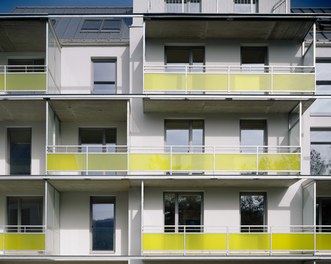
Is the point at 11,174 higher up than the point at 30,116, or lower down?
lower down

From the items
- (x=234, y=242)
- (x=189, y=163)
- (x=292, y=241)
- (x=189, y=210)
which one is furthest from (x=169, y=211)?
(x=292, y=241)

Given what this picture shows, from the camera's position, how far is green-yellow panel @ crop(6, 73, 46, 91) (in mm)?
17344

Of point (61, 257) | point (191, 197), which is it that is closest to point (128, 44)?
point (191, 197)

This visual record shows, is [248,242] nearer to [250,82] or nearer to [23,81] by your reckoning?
[250,82]

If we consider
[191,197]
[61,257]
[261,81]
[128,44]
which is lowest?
[61,257]

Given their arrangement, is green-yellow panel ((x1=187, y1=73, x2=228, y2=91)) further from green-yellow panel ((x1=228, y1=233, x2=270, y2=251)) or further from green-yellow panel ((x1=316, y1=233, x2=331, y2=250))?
green-yellow panel ((x1=316, y1=233, x2=331, y2=250))

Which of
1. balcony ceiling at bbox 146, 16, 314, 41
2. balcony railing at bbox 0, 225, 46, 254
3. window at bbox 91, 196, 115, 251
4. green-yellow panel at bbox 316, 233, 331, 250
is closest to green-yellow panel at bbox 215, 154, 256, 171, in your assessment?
green-yellow panel at bbox 316, 233, 331, 250

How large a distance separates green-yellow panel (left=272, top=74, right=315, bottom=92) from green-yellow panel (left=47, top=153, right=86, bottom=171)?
6.31 metres

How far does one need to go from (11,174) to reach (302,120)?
9.67 metres

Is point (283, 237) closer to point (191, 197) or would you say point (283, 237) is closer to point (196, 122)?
point (191, 197)

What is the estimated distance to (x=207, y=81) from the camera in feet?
57.6

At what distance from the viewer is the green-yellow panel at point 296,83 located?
17484mm

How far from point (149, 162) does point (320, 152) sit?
5.83 metres

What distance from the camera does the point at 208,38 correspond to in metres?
18.8
